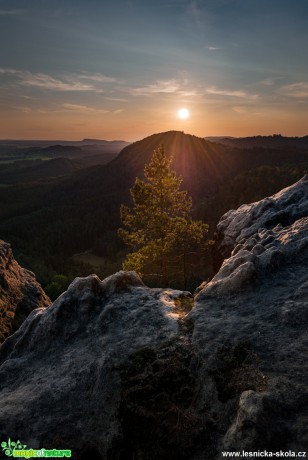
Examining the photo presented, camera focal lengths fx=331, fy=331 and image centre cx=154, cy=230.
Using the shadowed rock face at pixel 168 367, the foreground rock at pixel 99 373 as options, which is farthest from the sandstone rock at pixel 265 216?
the foreground rock at pixel 99 373

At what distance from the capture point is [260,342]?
9.80 m

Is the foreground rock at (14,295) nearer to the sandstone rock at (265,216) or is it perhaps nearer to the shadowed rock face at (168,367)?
the shadowed rock face at (168,367)

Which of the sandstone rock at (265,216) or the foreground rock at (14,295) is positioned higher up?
the sandstone rock at (265,216)

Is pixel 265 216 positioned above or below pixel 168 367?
above

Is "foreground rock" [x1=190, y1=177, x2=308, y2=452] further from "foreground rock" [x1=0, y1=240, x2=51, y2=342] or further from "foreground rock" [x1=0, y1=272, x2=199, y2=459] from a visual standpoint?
"foreground rock" [x1=0, y1=240, x2=51, y2=342]

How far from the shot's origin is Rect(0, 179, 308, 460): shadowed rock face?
8.03 meters

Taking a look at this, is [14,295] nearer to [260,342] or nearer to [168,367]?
[168,367]

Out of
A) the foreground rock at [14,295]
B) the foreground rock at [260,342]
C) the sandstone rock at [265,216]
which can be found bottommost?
the foreground rock at [14,295]

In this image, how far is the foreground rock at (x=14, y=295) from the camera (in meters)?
18.8

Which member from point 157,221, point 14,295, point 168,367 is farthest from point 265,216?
point 14,295

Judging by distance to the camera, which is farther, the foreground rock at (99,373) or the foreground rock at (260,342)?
the foreground rock at (99,373)

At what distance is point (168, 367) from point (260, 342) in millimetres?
2839

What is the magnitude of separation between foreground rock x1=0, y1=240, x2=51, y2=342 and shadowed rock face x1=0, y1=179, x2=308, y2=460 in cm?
519

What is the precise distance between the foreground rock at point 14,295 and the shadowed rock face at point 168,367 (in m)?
5.19
